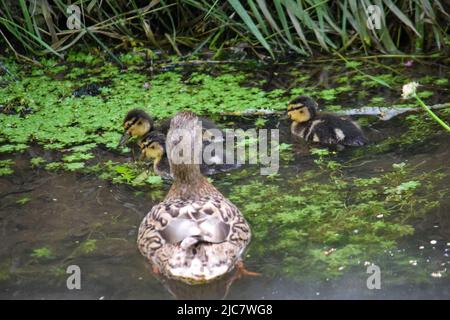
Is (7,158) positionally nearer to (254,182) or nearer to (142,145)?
(142,145)

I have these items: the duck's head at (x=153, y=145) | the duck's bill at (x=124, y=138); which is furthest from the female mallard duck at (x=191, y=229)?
the duck's bill at (x=124, y=138)

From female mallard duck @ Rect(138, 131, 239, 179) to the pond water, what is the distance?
3.0 inches

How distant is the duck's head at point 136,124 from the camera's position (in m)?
4.89

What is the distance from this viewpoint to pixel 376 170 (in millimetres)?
4371

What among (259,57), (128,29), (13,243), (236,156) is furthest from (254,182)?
(128,29)

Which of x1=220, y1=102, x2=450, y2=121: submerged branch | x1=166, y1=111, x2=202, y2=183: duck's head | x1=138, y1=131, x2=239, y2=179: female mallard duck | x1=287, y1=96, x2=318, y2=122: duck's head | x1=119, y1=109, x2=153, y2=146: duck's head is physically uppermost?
x1=166, y1=111, x2=202, y2=183: duck's head

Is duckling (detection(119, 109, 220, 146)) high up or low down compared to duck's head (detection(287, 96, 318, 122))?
up

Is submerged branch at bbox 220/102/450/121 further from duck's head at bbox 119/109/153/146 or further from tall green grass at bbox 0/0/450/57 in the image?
tall green grass at bbox 0/0/450/57

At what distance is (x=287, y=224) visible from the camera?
3.86 meters

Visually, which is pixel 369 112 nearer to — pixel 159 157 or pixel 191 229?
pixel 159 157

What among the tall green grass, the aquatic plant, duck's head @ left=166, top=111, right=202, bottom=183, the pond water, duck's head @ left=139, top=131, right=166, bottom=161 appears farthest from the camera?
the tall green grass

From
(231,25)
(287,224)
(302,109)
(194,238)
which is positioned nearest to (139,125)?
(302,109)

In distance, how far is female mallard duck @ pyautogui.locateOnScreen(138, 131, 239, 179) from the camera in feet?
14.9

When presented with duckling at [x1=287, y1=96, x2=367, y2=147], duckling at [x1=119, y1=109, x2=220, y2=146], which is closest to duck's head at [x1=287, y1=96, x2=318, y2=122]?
duckling at [x1=287, y1=96, x2=367, y2=147]
